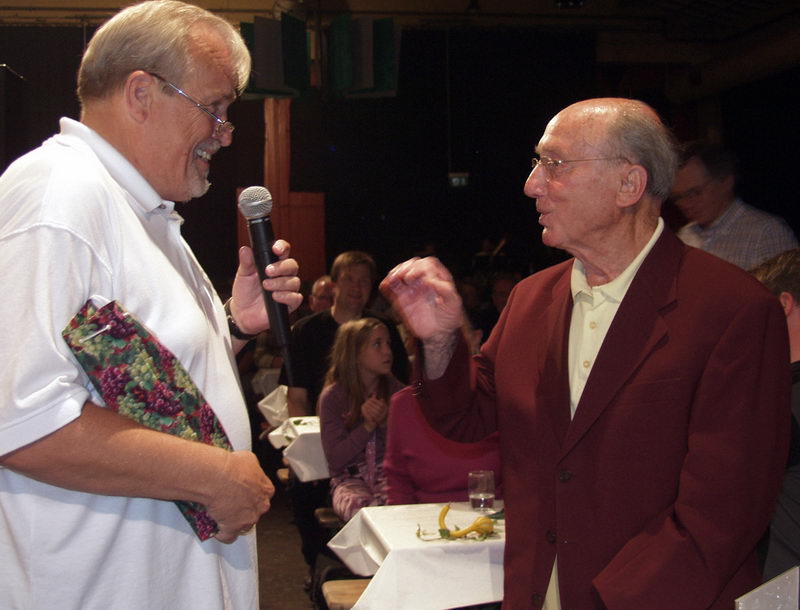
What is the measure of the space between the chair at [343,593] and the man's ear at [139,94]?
2.10 meters

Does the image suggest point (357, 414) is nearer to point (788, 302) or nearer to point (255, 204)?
point (788, 302)

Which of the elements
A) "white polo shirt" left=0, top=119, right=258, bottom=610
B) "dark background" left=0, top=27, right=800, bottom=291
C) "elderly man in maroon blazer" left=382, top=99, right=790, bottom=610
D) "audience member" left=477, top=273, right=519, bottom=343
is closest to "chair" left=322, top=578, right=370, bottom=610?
"elderly man in maroon blazer" left=382, top=99, right=790, bottom=610

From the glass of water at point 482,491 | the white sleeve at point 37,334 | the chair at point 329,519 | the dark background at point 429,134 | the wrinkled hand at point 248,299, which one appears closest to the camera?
A: the white sleeve at point 37,334

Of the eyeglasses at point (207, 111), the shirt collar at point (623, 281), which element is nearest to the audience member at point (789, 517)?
the shirt collar at point (623, 281)

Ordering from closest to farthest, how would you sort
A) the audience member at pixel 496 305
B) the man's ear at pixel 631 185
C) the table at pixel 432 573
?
the man's ear at pixel 631 185 → the table at pixel 432 573 → the audience member at pixel 496 305

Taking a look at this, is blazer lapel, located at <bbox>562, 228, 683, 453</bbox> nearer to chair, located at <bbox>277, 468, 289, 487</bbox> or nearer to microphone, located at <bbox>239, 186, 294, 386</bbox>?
microphone, located at <bbox>239, 186, 294, 386</bbox>

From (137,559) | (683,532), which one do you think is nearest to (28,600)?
(137,559)

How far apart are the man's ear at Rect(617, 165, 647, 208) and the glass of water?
1.73m

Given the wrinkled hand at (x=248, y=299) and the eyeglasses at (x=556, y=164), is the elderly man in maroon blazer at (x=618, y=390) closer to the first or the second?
the eyeglasses at (x=556, y=164)

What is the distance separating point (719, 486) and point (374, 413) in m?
2.93

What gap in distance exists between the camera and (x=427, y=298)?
1823 millimetres

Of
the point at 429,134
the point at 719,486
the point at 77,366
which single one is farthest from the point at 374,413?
the point at 429,134

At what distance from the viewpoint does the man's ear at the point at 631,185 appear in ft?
5.78

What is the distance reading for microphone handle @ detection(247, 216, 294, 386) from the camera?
1.72m
